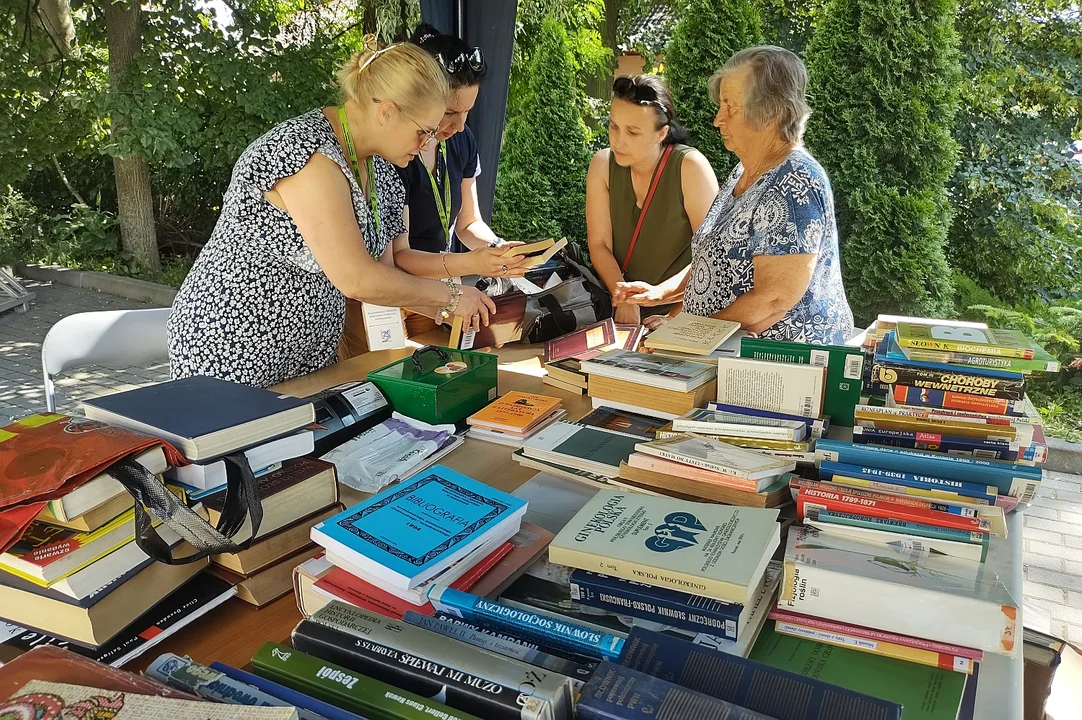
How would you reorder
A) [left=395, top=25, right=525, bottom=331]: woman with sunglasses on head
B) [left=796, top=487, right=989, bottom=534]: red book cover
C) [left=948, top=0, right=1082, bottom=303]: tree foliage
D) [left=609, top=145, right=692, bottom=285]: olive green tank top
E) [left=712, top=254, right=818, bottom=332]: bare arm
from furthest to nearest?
[left=948, top=0, right=1082, bottom=303]: tree foliage, [left=609, top=145, right=692, bottom=285]: olive green tank top, [left=395, top=25, right=525, bottom=331]: woman with sunglasses on head, [left=712, top=254, right=818, bottom=332]: bare arm, [left=796, top=487, right=989, bottom=534]: red book cover

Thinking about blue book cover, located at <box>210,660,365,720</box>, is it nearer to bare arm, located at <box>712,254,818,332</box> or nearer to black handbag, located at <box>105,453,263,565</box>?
black handbag, located at <box>105,453,263,565</box>

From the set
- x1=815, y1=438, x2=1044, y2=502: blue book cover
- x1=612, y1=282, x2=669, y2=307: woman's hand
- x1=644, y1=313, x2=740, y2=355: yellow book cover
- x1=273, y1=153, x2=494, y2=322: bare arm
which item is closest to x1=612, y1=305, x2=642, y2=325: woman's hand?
x1=612, y1=282, x2=669, y2=307: woman's hand

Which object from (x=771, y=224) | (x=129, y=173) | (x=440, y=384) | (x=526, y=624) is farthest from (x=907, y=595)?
(x=129, y=173)

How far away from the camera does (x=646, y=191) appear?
324cm

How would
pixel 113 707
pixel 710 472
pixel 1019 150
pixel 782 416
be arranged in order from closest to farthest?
pixel 113 707, pixel 710 472, pixel 782 416, pixel 1019 150

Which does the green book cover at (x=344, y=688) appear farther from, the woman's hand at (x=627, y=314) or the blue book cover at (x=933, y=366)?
the woman's hand at (x=627, y=314)

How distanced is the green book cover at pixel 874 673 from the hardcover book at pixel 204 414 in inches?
32.8

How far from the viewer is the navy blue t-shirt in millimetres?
2869

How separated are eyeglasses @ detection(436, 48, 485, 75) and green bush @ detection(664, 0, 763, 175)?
3457 mm

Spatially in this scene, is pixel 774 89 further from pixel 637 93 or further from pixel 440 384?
pixel 440 384

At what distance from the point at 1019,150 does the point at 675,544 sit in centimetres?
705

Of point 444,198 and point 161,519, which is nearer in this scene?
point 161,519

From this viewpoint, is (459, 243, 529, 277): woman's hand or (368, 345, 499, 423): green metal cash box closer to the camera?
(368, 345, 499, 423): green metal cash box

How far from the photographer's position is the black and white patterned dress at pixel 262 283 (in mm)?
1980
